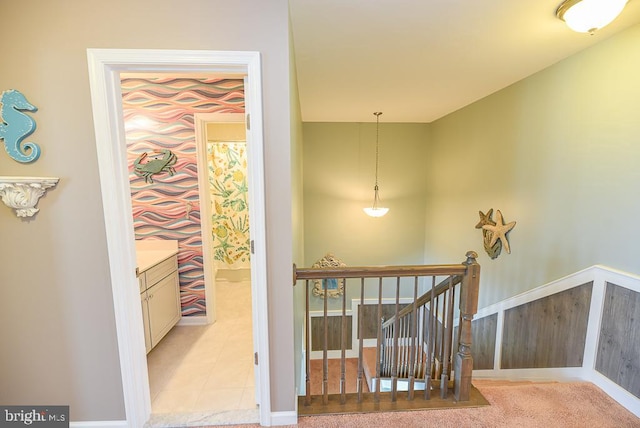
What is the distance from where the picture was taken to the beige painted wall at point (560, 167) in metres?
1.71

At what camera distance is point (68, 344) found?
5.01 feet

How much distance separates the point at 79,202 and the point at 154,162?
131cm

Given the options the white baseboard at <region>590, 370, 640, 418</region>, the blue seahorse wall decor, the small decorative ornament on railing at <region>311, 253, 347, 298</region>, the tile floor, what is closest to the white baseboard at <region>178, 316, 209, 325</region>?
the tile floor

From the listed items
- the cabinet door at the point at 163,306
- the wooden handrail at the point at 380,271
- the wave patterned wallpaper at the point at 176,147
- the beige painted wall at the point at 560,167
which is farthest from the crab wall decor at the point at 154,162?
the beige painted wall at the point at 560,167

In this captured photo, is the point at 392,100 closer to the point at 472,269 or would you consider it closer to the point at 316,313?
the point at 472,269

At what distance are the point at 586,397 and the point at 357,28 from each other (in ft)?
9.14

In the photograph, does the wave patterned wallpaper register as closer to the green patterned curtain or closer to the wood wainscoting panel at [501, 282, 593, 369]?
the green patterned curtain

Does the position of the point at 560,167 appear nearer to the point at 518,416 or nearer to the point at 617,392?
the point at 617,392

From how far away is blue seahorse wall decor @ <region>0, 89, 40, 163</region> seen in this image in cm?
134

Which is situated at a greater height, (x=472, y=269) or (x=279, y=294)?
(x=472, y=269)

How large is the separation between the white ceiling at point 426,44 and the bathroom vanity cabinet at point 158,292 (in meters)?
2.07

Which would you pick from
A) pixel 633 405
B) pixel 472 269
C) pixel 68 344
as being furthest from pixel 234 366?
pixel 633 405

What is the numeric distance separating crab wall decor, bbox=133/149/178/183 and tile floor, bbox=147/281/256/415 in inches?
63.3

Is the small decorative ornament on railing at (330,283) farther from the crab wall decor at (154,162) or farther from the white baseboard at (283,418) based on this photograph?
the white baseboard at (283,418)
